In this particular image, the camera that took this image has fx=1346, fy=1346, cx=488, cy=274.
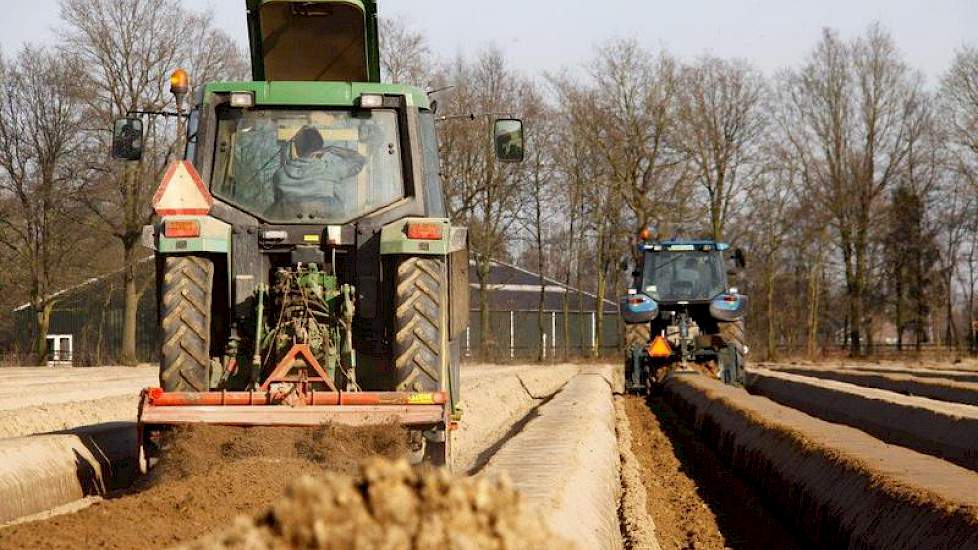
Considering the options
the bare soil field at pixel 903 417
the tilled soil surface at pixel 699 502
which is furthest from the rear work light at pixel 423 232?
the bare soil field at pixel 903 417

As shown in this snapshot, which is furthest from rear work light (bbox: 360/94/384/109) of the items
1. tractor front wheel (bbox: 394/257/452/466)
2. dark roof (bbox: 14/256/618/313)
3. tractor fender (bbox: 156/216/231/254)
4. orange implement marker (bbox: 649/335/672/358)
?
dark roof (bbox: 14/256/618/313)

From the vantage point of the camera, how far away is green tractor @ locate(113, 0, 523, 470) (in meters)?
8.66

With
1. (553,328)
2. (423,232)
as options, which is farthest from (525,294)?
(423,232)

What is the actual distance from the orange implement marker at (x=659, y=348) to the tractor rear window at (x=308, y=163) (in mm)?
12860

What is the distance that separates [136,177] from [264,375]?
3168cm

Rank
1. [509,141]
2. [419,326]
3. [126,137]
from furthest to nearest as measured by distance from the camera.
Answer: [509,141] < [126,137] < [419,326]

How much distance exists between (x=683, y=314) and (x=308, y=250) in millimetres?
13633

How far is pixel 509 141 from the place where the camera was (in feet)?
A: 32.4

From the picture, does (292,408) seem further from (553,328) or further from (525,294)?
(525,294)

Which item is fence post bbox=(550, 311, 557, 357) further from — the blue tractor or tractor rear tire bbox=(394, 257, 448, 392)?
tractor rear tire bbox=(394, 257, 448, 392)

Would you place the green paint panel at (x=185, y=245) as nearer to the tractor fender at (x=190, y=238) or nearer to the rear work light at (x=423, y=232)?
the tractor fender at (x=190, y=238)

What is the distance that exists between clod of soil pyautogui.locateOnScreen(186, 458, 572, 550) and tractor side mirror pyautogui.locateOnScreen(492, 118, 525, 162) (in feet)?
22.9

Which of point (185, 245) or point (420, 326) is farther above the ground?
point (185, 245)

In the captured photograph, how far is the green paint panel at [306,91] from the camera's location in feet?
30.6
